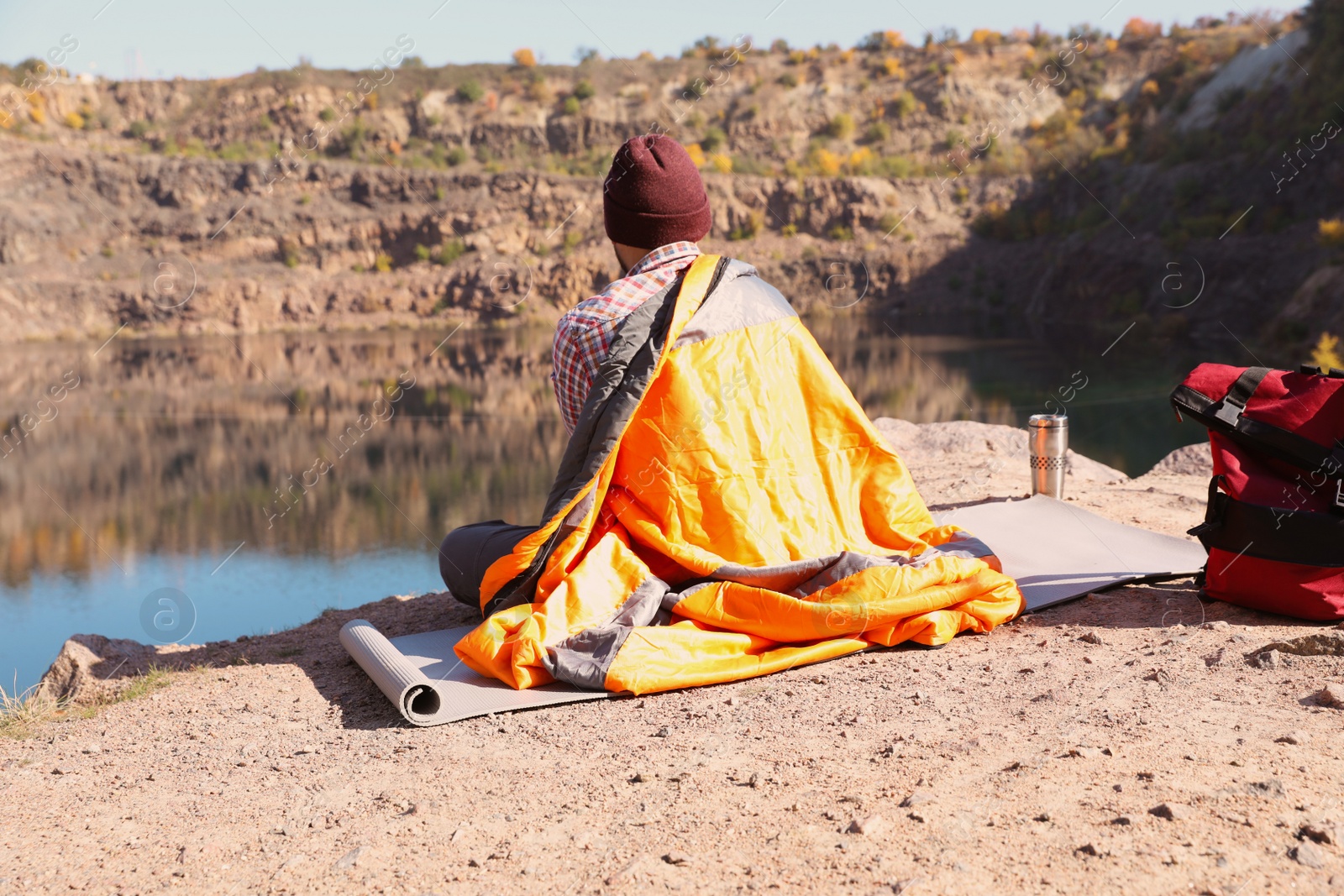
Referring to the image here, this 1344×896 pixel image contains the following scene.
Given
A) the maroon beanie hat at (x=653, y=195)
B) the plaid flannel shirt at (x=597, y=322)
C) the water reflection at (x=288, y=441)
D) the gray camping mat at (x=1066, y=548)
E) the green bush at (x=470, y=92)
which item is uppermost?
the green bush at (x=470, y=92)

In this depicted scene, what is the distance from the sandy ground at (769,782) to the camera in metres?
1.99

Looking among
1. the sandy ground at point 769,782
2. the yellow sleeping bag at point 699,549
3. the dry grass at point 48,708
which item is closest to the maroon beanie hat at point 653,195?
the yellow sleeping bag at point 699,549

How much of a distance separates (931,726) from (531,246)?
103 ft

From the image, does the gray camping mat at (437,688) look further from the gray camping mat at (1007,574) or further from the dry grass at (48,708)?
the dry grass at (48,708)

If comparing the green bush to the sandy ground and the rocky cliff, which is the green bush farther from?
the sandy ground

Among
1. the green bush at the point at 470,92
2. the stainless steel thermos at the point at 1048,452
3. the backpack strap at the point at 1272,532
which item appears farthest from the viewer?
the green bush at the point at 470,92

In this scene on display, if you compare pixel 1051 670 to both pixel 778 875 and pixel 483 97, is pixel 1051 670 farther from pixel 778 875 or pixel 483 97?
pixel 483 97

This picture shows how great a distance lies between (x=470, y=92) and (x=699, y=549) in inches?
1605

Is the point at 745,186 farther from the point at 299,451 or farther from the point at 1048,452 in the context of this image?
the point at 1048,452

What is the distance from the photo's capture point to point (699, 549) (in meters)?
3.19

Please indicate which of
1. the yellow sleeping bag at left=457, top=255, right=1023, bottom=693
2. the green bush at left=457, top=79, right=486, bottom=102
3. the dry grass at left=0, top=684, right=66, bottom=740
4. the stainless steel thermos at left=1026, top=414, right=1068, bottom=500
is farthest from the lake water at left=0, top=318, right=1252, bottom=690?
the green bush at left=457, top=79, right=486, bottom=102

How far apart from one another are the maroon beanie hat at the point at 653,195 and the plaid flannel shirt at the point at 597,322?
0.20 ft

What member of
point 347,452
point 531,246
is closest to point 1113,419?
point 347,452

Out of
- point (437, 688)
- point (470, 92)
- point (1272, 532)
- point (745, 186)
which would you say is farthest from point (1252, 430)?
point (470, 92)
